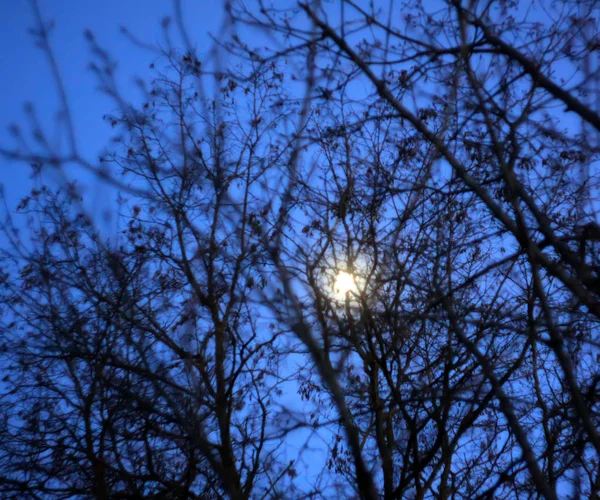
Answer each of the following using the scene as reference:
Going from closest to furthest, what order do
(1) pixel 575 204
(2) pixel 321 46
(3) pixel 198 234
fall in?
(2) pixel 321 46
(1) pixel 575 204
(3) pixel 198 234

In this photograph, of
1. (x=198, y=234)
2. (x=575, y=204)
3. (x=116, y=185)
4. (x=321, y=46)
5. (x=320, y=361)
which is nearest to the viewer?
(x=320, y=361)

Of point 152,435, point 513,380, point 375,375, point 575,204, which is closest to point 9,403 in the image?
point 152,435

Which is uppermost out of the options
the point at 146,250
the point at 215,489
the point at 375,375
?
the point at 146,250

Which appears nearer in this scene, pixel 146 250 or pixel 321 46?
pixel 321 46

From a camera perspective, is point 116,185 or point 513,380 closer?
point 513,380

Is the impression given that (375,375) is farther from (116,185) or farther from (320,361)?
(320,361)

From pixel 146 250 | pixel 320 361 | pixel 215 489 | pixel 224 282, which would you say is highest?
pixel 146 250

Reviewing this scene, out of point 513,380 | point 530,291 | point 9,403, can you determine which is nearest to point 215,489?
point 9,403

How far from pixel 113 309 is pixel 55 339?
675 mm

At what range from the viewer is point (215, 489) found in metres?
7.20

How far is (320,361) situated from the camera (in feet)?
9.45

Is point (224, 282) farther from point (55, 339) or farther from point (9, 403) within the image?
point (9, 403)

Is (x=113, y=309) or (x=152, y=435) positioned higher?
(x=113, y=309)

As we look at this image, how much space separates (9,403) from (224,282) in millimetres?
2850
